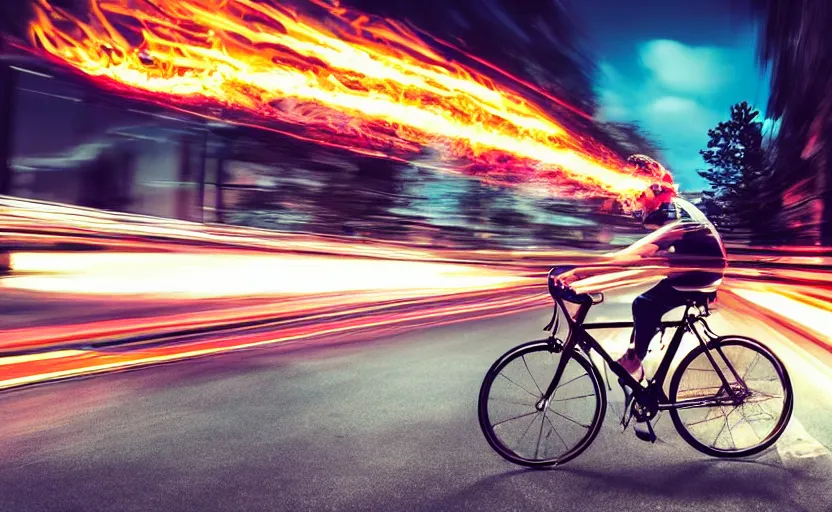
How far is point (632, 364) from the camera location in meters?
3.92

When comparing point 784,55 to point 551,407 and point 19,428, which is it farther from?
point 19,428

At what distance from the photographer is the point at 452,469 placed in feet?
11.7

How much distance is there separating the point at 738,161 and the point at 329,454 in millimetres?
5307

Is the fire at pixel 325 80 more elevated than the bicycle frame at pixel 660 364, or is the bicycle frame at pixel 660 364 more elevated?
the fire at pixel 325 80

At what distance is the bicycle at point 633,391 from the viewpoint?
3.68 metres

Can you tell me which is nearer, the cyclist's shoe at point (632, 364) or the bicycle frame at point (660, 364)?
the bicycle frame at point (660, 364)

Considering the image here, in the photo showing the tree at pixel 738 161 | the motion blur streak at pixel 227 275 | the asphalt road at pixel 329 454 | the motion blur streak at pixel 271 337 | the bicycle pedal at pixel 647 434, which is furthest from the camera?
the motion blur streak at pixel 227 275

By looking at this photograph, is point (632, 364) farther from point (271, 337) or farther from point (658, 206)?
point (271, 337)

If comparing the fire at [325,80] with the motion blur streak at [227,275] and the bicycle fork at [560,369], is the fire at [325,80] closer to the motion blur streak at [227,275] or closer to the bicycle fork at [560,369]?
the motion blur streak at [227,275]

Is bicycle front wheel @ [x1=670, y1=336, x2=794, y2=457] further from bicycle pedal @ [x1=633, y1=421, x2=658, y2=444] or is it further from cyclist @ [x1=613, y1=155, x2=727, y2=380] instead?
cyclist @ [x1=613, y1=155, x2=727, y2=380]

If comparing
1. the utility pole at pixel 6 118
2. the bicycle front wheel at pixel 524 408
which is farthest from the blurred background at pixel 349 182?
the bicycle front wheel at pixel 524 408

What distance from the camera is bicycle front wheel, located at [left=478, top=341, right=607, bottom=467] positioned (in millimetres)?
3670

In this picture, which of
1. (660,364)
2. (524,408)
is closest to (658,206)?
(660,364)

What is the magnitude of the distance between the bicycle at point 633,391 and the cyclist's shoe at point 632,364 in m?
0.06
